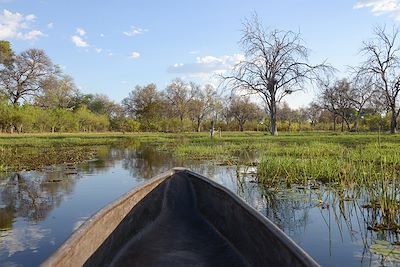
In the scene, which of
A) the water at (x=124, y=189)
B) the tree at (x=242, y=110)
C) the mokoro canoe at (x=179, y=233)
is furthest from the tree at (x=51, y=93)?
the mokoro canoe at (x=179, y=233)

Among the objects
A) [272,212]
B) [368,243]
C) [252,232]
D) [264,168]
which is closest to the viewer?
[252,232]

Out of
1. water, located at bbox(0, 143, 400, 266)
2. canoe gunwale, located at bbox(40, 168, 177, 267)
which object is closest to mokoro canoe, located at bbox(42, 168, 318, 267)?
canoe gunwale, located at bbox(40, 168, 177, 267)

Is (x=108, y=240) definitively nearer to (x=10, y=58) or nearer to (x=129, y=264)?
(x=129, y=264)

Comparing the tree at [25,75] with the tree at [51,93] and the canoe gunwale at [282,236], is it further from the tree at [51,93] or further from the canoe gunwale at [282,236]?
the canoe gunwale at [282,236]

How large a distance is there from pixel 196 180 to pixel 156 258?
77.3 inches

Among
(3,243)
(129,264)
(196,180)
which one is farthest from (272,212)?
(3,243)

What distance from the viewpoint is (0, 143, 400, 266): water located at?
453cm

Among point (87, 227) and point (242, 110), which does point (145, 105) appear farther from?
point (87, 227)

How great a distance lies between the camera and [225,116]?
74062mm

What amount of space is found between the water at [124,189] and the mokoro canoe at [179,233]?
59 centimetres

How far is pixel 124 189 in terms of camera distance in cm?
909

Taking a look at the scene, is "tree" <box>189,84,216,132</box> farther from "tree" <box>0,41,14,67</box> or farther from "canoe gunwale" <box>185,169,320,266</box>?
"canoe gunwale" <box>185,169,320,266</box>

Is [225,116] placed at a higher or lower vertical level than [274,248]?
higher

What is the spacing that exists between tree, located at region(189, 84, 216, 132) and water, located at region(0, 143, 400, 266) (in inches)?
2271
